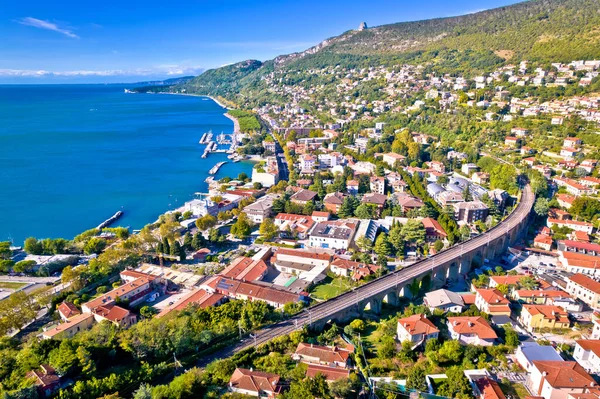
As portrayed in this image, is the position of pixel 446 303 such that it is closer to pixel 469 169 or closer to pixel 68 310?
pixel 68 310

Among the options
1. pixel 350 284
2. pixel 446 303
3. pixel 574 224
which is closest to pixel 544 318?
pixel 446 303

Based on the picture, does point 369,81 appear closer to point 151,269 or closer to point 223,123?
point 223,123

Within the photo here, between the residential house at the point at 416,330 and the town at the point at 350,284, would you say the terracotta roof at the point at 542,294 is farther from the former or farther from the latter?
the residential house at the point at 416,330

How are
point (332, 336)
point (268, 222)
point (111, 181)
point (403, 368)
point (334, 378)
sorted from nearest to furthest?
point (334, 378) < point (403, 368) < point (332, 336) < point (268, 222) < point (111, 181)

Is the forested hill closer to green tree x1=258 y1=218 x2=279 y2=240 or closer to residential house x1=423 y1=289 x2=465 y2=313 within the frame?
residential house x1=423 y1=289 x2=465 y2=313

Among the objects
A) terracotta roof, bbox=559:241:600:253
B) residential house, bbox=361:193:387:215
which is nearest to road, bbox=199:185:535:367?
terracotta roof, bbox=559:241:600:253

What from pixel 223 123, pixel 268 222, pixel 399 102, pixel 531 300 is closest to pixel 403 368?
pixel 531 300
